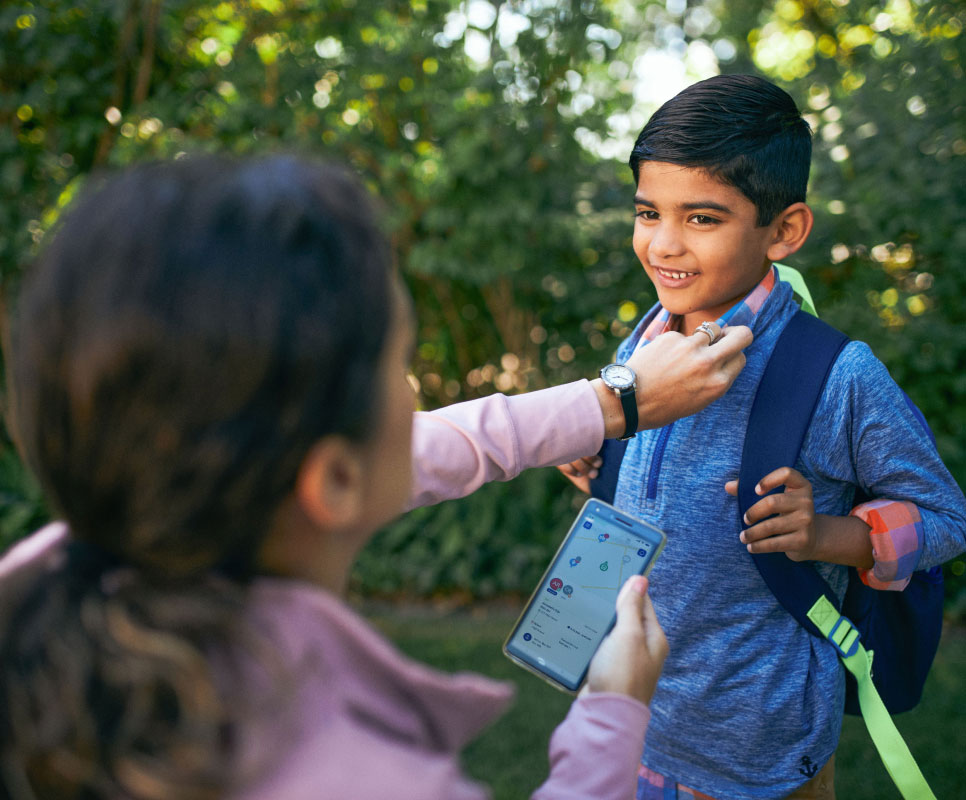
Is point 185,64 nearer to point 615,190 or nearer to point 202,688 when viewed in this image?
point 615,190

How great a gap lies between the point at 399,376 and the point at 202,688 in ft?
1.30

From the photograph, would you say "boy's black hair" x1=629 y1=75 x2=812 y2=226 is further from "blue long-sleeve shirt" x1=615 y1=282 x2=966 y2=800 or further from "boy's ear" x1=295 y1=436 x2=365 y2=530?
"boy's ear" x1=295 y1=436 x2=365 y2=530

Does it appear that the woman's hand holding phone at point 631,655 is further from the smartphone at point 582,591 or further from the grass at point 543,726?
the grass at point 543,726

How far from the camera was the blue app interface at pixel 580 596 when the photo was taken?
147cm

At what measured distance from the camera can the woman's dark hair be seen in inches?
30.0

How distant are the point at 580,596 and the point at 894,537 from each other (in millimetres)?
584

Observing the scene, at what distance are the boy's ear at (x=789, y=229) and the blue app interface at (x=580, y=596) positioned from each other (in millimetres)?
687

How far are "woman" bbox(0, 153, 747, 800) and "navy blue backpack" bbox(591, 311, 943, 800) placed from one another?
2.91ft

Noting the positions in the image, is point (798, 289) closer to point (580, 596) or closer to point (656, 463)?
point (656, 463)

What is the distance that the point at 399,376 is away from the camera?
3.18 feet

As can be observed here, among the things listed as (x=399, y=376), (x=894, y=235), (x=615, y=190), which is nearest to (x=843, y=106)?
(x=894, y=235)

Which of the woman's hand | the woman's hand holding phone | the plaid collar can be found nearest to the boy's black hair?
the plaid collar

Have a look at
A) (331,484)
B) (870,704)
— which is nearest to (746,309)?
(870,704)

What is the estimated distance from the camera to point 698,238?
1.64 m
